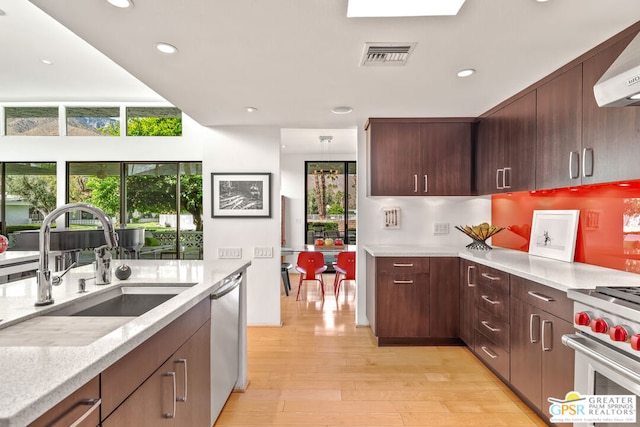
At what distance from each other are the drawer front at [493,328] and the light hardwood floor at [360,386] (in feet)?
1.14

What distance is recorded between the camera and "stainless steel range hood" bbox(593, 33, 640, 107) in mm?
1398

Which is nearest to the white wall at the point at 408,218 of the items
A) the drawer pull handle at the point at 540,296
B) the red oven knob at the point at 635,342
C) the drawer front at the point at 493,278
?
the drawer front at the point at 493,278

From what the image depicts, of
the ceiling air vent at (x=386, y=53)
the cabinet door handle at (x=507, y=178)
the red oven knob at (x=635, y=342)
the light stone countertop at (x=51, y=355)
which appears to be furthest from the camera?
the cabinet door handle at (x=507, y=178)

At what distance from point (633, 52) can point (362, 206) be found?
271 centimetres

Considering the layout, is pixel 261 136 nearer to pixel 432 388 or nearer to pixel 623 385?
pixel 432 388

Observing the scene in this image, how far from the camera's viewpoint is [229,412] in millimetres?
2223

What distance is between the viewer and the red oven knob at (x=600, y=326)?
58.4 inches

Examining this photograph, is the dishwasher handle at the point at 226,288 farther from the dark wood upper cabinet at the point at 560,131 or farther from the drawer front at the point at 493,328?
→ the dark wood upper cabinet at the point at 560,131

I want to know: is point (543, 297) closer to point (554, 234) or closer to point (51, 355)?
point (554, 234)

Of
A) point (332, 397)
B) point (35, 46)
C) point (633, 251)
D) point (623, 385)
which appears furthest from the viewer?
point (35, 46)

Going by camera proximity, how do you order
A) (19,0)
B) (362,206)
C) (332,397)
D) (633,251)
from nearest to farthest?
(633,251)
(332,397)
(19,0)
(362,206)

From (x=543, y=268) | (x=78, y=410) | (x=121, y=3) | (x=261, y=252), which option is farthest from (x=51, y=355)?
(x=261, y=252)

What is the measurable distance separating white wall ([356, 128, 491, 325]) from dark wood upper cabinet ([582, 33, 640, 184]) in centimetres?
180

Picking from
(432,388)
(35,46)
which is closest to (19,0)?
(35,46)
